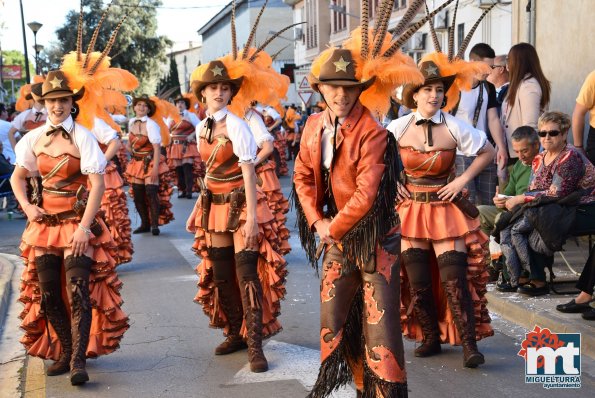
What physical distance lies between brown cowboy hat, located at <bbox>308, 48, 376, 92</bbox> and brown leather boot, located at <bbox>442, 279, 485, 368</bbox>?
2058 mm

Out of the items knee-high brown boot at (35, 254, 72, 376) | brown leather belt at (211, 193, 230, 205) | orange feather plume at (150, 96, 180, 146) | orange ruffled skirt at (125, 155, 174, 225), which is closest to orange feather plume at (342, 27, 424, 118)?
brown leather belt at (211, 193, 230, 205)

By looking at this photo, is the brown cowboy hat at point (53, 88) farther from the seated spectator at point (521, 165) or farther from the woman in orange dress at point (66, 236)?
the seated spectator at point (521, 165)

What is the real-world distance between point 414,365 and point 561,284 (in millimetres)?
2811

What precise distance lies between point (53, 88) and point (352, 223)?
259cm

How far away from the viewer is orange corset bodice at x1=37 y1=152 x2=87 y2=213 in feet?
20.3

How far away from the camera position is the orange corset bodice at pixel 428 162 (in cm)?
638

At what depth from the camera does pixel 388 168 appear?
481 cm

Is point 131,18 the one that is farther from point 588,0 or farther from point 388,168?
point 388,168

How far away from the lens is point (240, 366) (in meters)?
6.47

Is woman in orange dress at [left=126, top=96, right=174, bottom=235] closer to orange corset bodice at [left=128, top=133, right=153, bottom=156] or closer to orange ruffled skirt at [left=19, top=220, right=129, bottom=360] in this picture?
orange corset bodice at [left=128, top=133, right=153, bottom=156]

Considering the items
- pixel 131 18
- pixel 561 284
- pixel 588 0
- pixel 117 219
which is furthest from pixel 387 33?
pixel 131 18
